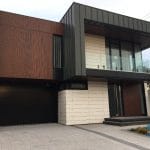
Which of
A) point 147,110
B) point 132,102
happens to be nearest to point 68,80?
point 132,102

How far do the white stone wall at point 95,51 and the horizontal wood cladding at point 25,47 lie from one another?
2226 millimetres

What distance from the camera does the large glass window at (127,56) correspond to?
1241cm

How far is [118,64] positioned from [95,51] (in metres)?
1.74

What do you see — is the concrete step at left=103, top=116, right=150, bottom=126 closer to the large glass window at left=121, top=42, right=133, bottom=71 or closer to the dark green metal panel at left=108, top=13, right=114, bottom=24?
the large glass window at left=121, top=42, right=133, bottom=71

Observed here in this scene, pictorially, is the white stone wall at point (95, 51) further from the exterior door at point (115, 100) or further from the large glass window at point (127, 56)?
the exterior door at point (115, 100)

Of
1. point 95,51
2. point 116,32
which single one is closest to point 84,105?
point 95,51

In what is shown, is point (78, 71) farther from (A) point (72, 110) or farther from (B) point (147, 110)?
(B) point (147, 110)

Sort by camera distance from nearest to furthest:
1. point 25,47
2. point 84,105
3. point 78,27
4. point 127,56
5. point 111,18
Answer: point 78,27 < point 25,47 < point 111,18 < point 84,105 < point 127,56

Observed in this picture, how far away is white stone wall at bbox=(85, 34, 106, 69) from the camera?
1184 cm

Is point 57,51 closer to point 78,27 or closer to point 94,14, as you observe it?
point 78,27

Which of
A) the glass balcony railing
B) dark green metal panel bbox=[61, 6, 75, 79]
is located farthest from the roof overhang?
the glass balcony railing

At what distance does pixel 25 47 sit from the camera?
11.1m

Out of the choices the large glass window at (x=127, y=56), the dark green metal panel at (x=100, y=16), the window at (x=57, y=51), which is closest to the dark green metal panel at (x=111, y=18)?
the dark green metal panel at (x=100, y=16)

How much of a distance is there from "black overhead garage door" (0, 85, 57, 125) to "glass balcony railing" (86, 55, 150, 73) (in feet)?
11.4
